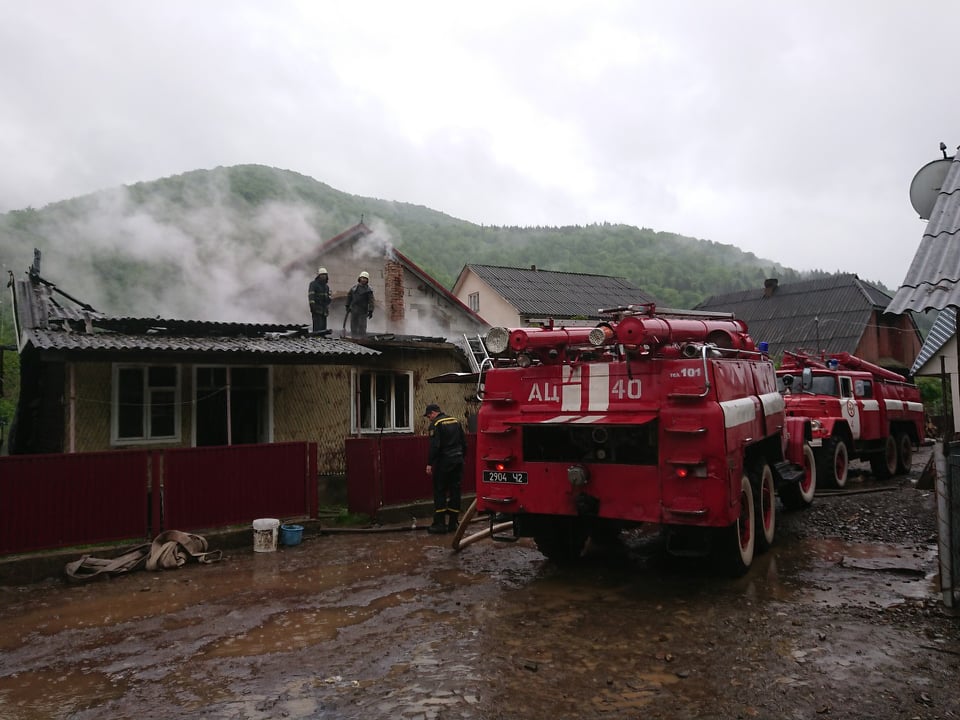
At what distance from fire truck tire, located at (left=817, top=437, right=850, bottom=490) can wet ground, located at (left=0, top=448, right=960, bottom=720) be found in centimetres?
384

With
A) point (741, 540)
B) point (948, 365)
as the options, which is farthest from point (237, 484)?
point (948, 365)

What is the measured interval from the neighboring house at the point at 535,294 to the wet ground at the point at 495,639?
25.0 meters

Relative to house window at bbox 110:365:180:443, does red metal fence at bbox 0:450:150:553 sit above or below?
below

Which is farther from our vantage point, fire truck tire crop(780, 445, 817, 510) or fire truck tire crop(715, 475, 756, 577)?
fire truck tire crop(780, 445, 817, 510)

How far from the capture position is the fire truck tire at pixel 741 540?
628cm

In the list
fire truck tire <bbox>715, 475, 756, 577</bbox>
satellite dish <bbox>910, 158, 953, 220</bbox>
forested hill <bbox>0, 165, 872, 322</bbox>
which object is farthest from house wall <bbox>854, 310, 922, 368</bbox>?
fire truck tire <bbox>715, 475, 756, 577</bbox>

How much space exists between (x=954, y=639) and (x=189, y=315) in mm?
17190

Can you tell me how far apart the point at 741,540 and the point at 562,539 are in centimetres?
185

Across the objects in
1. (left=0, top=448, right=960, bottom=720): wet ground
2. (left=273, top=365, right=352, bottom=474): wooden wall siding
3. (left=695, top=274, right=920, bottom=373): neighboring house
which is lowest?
(left=0, top=448, right=960, bottom=720): wet ground

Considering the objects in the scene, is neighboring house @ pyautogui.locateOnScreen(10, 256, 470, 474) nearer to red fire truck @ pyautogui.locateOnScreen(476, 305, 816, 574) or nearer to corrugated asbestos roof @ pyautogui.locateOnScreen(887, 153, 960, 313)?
red fire truck @ pyautogui.locateOnScreen(476, 305, 816, 574)

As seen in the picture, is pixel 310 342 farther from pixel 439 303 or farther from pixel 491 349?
pixel 439 303

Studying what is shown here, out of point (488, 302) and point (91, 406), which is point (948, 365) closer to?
point (488, 302)

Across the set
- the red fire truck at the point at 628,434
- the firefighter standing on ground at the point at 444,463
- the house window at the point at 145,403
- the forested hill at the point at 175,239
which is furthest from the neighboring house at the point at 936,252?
the forested hill at the point at 175,239

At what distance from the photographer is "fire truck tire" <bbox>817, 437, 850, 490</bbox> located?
11.7m
